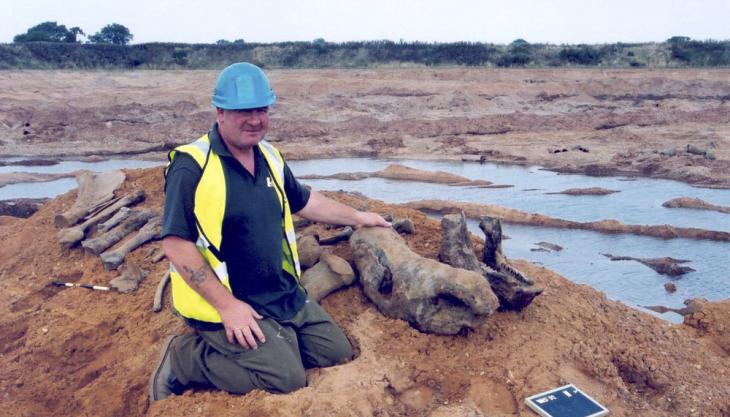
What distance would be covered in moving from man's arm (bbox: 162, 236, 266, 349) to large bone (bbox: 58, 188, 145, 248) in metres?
3.02

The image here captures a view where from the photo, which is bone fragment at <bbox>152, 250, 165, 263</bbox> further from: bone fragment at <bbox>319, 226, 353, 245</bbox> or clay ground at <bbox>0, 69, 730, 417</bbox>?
bone fragment at <bbox>319, 226, 353, 245</bbox>

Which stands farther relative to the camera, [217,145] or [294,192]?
[294,192]

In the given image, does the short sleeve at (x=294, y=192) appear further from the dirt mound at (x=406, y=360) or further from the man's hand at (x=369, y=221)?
the dirt mound at (x=406, y=360)

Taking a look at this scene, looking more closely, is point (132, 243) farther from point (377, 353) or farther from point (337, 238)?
point (377, 353)

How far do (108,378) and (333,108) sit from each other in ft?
61.3

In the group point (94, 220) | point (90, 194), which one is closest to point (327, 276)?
point (94, 220)

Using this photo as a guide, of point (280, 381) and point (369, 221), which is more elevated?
point (369, 221)

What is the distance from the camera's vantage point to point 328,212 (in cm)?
445

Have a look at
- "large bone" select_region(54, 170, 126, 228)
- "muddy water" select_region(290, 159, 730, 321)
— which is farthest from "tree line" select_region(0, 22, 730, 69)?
"large bone" select_region(54, 170, 126, 228)

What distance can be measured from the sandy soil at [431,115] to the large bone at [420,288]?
10.4 m

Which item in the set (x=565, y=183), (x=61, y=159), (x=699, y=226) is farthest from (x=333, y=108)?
(x=699, y=226)

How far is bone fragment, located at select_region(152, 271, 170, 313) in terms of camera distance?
480cm

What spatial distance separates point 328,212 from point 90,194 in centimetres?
371

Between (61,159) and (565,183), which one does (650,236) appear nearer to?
(565,183)
